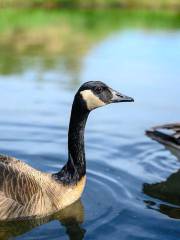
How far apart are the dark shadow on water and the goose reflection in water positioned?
1.04 meters

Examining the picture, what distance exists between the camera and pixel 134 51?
23.5 meters

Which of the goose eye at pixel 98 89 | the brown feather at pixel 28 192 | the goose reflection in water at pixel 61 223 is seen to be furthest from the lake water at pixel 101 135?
the goose eye at pixel 98 89

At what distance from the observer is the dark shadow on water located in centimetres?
737

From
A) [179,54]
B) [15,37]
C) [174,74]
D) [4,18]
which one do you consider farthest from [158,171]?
[4,18]

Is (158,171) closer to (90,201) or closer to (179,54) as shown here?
(90,201)

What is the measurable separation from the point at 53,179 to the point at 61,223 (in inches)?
27.1

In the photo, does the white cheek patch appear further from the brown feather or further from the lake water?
the lake water

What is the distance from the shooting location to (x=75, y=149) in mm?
7434

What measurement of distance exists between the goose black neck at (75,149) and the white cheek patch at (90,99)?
0.11m

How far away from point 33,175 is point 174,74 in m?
12.1

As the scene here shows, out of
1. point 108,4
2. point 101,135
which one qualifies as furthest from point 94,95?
point 108,4

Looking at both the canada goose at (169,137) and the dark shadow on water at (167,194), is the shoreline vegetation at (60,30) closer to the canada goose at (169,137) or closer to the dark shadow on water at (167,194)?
the canada goose at (169,137)

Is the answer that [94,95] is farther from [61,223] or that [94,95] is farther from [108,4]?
[108,4]

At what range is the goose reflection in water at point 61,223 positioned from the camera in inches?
255
